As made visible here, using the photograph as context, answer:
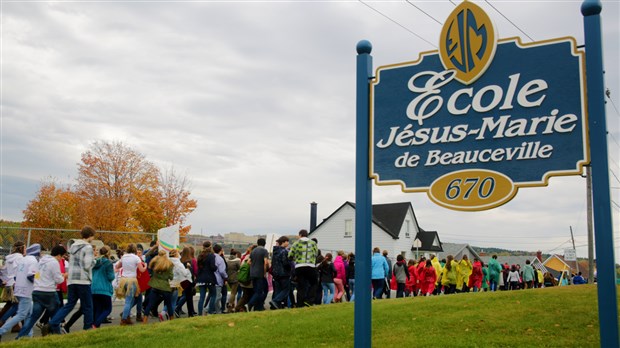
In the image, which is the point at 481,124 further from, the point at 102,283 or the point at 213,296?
the point at 213,296

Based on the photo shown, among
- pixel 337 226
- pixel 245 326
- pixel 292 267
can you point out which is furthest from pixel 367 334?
pixel 337 226

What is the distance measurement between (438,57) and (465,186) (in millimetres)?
1490

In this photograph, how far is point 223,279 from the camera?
14.0 metres

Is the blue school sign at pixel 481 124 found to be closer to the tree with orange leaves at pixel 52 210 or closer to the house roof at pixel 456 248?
the tree with orange leaves at pixel 52 210

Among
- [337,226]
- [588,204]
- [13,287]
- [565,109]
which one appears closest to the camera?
[565,109]

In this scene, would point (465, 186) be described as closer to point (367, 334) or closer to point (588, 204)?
point (367, 334)

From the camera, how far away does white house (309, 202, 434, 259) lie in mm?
50094

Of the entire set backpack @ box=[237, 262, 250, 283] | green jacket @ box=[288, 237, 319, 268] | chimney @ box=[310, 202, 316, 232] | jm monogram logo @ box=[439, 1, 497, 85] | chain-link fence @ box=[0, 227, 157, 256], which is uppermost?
chimney @ box=[310, 202, 316, 232]

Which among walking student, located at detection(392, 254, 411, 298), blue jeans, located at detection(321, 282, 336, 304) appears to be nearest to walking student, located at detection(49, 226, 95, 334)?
blue jeans, located at detection(321, 282, 336, 304)

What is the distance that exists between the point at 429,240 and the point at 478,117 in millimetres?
53251

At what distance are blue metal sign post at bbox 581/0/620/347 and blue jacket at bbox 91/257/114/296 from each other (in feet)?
28.2

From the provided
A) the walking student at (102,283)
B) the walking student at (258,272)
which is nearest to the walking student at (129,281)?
the walking student at (102,283)

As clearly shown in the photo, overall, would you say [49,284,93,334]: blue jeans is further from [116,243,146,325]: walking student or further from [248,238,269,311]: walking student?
[248,238,269,311]: walking student

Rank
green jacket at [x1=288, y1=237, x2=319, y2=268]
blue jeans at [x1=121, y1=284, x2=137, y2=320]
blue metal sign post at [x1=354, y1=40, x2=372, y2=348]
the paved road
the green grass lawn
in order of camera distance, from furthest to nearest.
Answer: green jacket at [x1=288, y1=237, x2=319, y2=268], blue jeans at [x1=121, y1=284, x2=137, y2=320], the paved road, the green grass lawn, blue metal sign post at [x1=354, y1=40, x2=372, y2=348]
